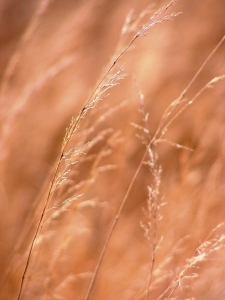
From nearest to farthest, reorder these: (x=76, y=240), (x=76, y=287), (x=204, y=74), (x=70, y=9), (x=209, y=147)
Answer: (x=76, y=287) → (x=76, y=240) → (x=209, y=147) → (x=204, y=74) → (x=70, y=9)

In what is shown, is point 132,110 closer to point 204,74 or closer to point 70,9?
point 204,74

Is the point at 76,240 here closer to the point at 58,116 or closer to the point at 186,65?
the point at 58,116

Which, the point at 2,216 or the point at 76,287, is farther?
the point at 2,216

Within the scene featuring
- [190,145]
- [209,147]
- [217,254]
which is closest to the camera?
[217,254]

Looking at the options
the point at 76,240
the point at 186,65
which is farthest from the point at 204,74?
the point at 76,240

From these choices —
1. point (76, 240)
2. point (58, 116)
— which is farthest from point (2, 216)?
point (58, 116)

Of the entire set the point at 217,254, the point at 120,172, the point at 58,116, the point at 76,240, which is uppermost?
the point at 58,116

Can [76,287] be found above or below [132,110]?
below
